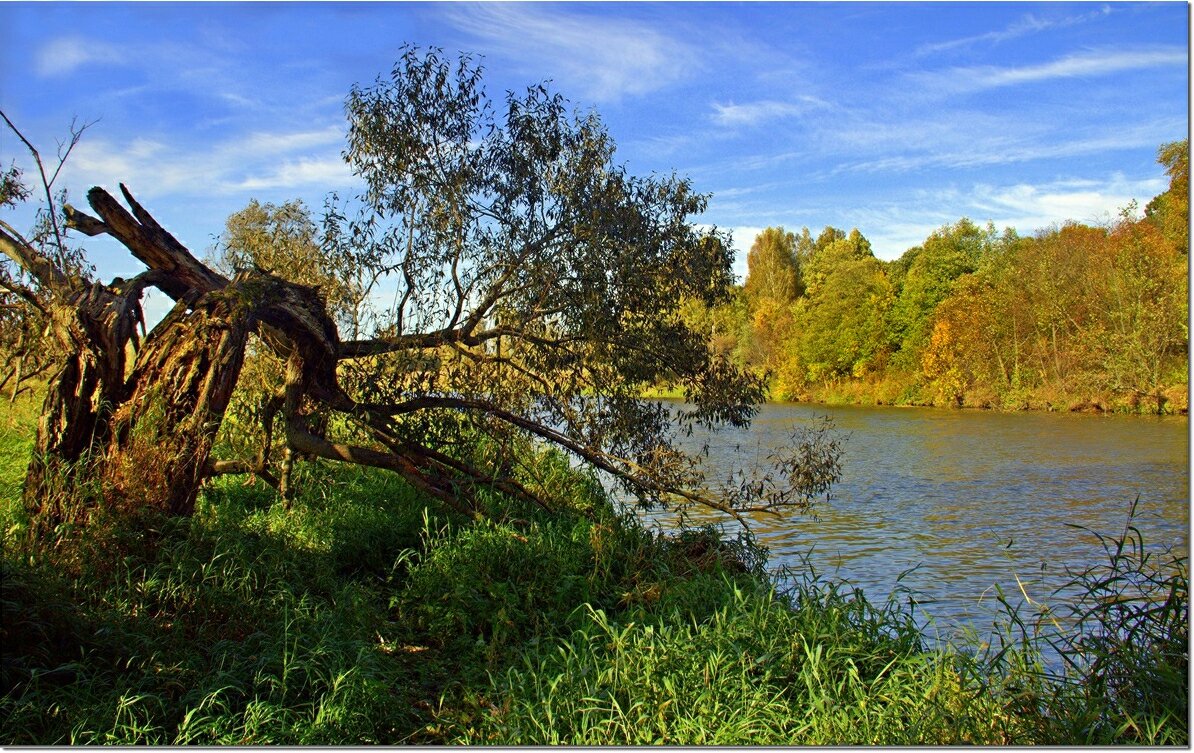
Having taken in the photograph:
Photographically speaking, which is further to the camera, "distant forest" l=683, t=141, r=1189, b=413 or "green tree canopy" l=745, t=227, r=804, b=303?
"green tree canopy" l=745, t=227, r=804, b=303

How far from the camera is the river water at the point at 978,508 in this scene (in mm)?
9469

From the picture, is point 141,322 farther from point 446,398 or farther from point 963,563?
point 963,563

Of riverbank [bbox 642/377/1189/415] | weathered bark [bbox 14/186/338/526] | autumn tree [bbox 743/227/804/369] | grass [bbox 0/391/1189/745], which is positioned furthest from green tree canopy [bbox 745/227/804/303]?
grass [bbox 0/391/1189/745]

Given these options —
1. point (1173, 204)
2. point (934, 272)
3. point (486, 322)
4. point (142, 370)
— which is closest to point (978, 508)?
point (486, 322)

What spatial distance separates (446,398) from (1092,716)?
5895 millimetres

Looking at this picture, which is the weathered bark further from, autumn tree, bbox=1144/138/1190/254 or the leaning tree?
autumn tree, bbox=1144/138/1190/254

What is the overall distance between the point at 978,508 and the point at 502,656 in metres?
10.8

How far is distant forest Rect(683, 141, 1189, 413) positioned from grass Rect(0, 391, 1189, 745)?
4364 mm

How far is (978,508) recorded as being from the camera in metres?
14.2

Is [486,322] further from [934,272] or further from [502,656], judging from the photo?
[934,272]

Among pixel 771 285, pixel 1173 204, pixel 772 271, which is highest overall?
pixel 772 271

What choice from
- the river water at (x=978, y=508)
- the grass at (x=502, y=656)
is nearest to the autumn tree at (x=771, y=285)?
the river water at (x=978, y=508)

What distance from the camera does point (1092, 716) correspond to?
3898mm

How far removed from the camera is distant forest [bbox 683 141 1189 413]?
26.5 metres
